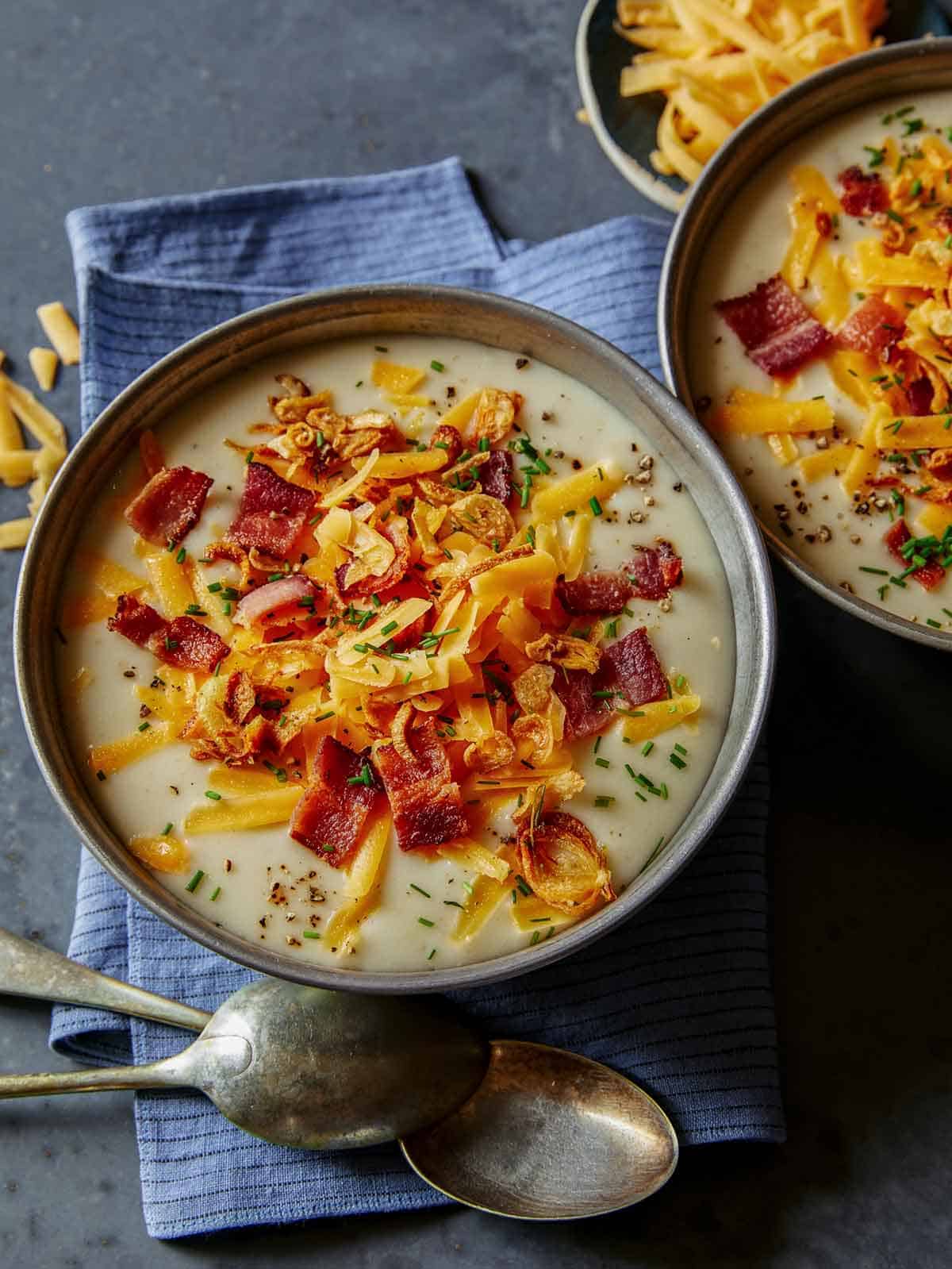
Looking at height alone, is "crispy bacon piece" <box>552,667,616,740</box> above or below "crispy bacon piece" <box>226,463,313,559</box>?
below

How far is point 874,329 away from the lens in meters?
2.65

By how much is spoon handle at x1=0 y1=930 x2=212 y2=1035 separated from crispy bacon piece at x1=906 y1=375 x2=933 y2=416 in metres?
1.86

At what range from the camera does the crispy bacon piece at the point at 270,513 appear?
231 centimetres

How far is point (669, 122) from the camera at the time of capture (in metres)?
3.12

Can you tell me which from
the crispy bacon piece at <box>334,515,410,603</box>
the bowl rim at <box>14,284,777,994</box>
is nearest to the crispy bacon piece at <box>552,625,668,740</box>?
the bowl rim at <box>14,284,777,994</box>

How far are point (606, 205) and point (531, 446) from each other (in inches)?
43.7

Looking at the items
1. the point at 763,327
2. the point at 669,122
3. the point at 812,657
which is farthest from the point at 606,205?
the point at 812,657

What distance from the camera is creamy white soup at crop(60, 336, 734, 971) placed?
2.18m

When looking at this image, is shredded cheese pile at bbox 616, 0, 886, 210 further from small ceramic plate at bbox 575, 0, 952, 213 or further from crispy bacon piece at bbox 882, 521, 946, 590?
crispy bacon piece at bbox 882, 521, 946, 590

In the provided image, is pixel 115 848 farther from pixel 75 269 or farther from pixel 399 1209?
pixel 75 269

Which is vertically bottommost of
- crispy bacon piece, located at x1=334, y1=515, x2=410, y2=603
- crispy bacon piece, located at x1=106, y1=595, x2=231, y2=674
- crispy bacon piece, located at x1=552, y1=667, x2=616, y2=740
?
crispy bacon piece, located at x1=552, y1=667, x2=616, y2=740

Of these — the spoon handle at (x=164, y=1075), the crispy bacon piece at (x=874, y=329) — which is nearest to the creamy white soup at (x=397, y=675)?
the spoon handle at (x=164, y=1075)

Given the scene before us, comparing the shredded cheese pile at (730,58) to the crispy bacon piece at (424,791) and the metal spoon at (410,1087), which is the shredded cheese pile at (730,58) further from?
the metal spoon at (410,1087)

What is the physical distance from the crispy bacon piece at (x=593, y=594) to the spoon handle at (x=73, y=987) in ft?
3.53
